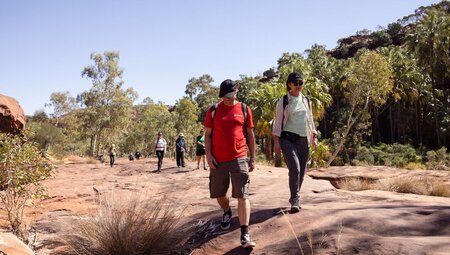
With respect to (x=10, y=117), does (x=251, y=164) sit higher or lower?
lower

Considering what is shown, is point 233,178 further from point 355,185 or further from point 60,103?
point 60,103

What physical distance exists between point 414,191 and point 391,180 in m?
0.80

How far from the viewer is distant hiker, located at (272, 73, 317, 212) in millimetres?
4977

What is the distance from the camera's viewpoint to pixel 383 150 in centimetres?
3975

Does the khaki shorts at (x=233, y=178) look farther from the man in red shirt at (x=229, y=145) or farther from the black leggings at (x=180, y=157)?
the black leggings at (x=180, y=157)

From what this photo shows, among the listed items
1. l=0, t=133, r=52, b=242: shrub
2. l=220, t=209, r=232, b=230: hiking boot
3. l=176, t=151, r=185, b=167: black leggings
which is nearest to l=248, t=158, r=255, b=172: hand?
l=220, t=209, r=232, b=230: hiking boot

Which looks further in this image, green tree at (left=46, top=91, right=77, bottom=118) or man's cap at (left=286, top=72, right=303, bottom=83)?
green tree at (left=46, top=91, right=77, bottom=118)

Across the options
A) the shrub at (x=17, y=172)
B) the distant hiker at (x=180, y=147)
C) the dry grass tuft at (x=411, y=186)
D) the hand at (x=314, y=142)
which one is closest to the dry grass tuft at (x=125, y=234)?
the hand at (x=314, y=142)

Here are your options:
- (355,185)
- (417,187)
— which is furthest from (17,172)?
(417,187)

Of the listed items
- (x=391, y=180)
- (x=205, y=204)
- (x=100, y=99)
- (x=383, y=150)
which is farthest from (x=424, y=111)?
(x=205, y=204)

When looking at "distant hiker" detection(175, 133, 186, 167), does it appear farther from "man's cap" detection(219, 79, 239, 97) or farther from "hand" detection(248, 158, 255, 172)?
"man's cap" detection(219, 79, 239, 97)

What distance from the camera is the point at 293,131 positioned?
16.6 ft

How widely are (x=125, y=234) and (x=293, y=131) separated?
2.26 meters

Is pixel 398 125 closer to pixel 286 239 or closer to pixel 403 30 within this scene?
pixel 403 30
